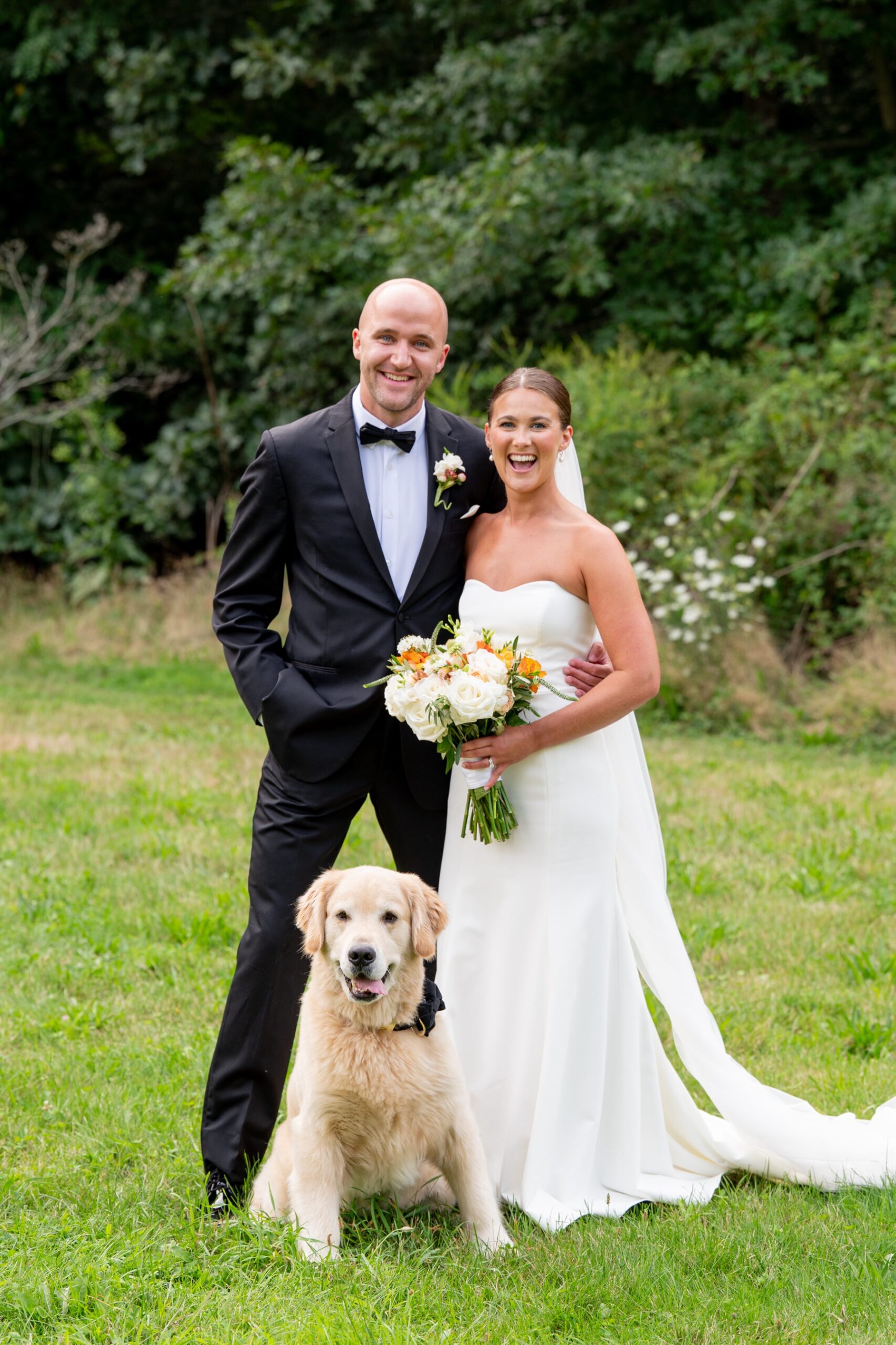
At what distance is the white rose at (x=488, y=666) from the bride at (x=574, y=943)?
1.00 feet

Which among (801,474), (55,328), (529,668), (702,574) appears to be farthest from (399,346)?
(55,328)

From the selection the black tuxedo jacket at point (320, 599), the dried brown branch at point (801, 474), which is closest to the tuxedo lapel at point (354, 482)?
the black tuxedo jacket at point (320, 599)

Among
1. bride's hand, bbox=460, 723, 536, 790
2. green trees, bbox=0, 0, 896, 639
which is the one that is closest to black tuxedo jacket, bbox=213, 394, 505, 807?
bride's hand, bbox=460, 723, 536, 790

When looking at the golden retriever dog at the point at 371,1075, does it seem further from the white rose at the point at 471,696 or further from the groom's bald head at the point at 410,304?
the groom's bald head at the point at 410,304

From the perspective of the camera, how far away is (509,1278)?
3166mm

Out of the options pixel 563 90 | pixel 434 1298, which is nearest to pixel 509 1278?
pixel 434 1298

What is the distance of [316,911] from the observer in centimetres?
327

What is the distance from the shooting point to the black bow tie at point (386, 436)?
3.75 meters

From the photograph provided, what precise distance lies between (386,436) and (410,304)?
38 centimetres

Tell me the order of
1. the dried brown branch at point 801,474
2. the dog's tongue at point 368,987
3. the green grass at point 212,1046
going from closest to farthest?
the green grass at point 212,1046 < the dog's tongue at point 368,987 < the dried brown branch at point 801,474

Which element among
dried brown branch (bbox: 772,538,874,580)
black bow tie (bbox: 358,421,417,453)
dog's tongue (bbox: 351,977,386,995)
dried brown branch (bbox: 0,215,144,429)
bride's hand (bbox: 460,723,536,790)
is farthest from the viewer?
dried brown branch (bbox: 0,215,144,429)

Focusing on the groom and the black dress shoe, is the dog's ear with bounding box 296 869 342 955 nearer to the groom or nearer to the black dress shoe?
the groom

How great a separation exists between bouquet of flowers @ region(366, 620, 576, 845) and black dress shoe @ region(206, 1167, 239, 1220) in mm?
1221

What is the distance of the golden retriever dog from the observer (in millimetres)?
3211
